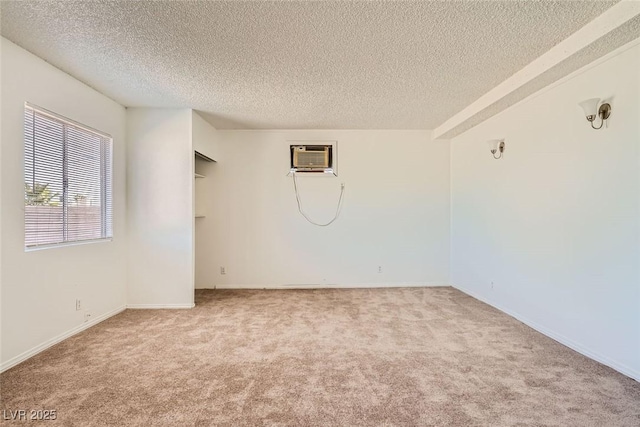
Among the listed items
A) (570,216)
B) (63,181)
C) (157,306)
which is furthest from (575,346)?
(63,181)

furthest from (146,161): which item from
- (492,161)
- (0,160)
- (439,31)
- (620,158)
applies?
(620,158)

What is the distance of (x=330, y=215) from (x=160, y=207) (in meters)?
2.48

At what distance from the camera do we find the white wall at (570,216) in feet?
7.19

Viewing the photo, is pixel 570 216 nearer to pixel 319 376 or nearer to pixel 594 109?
pixel 594 109

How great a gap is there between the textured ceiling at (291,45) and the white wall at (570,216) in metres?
0.58

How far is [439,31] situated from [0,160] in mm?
3378

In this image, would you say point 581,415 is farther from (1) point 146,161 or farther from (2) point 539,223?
(1) point 146,161

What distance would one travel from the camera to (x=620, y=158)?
224cm

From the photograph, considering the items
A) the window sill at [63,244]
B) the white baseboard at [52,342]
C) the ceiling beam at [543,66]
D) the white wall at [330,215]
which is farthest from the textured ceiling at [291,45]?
the white baseboard at [52,342]

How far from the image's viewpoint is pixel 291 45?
7.62 feet

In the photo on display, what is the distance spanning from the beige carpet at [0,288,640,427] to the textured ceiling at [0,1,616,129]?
2.51m

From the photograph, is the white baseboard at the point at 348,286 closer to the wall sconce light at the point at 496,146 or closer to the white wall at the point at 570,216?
the white wall at the point at 570,216

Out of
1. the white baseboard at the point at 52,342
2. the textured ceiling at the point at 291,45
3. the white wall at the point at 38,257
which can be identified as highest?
the textured ceiling at the point at 291,45

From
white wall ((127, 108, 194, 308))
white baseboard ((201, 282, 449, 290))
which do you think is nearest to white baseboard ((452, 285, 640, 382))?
white baseboard ((201, 282, 449, 290))
